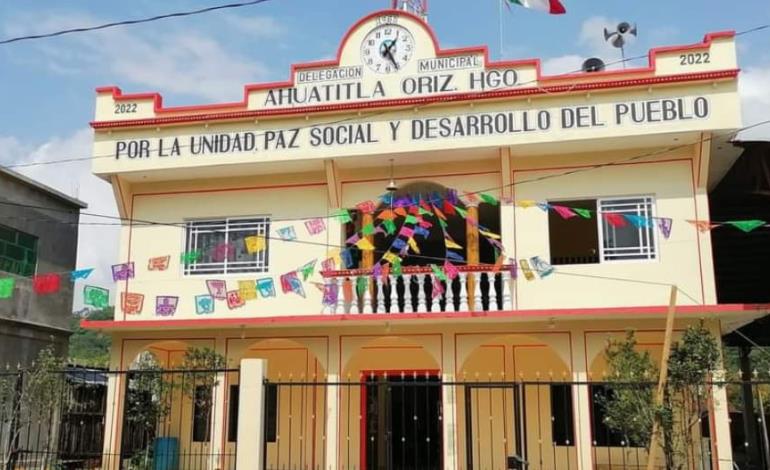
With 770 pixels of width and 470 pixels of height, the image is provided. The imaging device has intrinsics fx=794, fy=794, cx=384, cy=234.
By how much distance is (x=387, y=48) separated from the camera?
547 inches

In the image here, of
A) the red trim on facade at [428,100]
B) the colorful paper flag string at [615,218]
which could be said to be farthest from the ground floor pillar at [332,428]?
the colorful paper flag string at [615,218]

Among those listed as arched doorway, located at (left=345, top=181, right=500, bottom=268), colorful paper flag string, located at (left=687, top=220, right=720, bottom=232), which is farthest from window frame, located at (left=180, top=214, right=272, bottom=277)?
colorful paper flag string, located at (left=687, top=220, right=720, bottom=232)

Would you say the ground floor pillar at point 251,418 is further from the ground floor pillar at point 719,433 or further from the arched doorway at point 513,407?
the ground floor pillar at point 719,433

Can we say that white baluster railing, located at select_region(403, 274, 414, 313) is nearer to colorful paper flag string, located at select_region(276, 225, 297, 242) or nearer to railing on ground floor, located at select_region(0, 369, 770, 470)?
railing on ground floor, located at select_region(0, 369, 770, 470)

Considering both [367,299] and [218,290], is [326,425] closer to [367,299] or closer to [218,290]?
[367,299]

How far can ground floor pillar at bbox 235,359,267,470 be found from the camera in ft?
31.8

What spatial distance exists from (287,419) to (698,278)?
7.69 m

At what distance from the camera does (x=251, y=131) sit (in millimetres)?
13906

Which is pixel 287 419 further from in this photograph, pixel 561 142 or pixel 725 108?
pixel 725 108

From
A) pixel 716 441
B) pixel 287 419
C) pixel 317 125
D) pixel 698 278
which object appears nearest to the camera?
pixel 716 441

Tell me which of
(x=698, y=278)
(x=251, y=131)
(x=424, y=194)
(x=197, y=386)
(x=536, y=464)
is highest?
(x=251, y=131)

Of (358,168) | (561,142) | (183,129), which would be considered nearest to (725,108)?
(561,142)

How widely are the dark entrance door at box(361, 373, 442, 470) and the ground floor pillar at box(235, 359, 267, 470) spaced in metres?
4.71

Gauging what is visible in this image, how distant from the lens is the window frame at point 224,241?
562 inches
